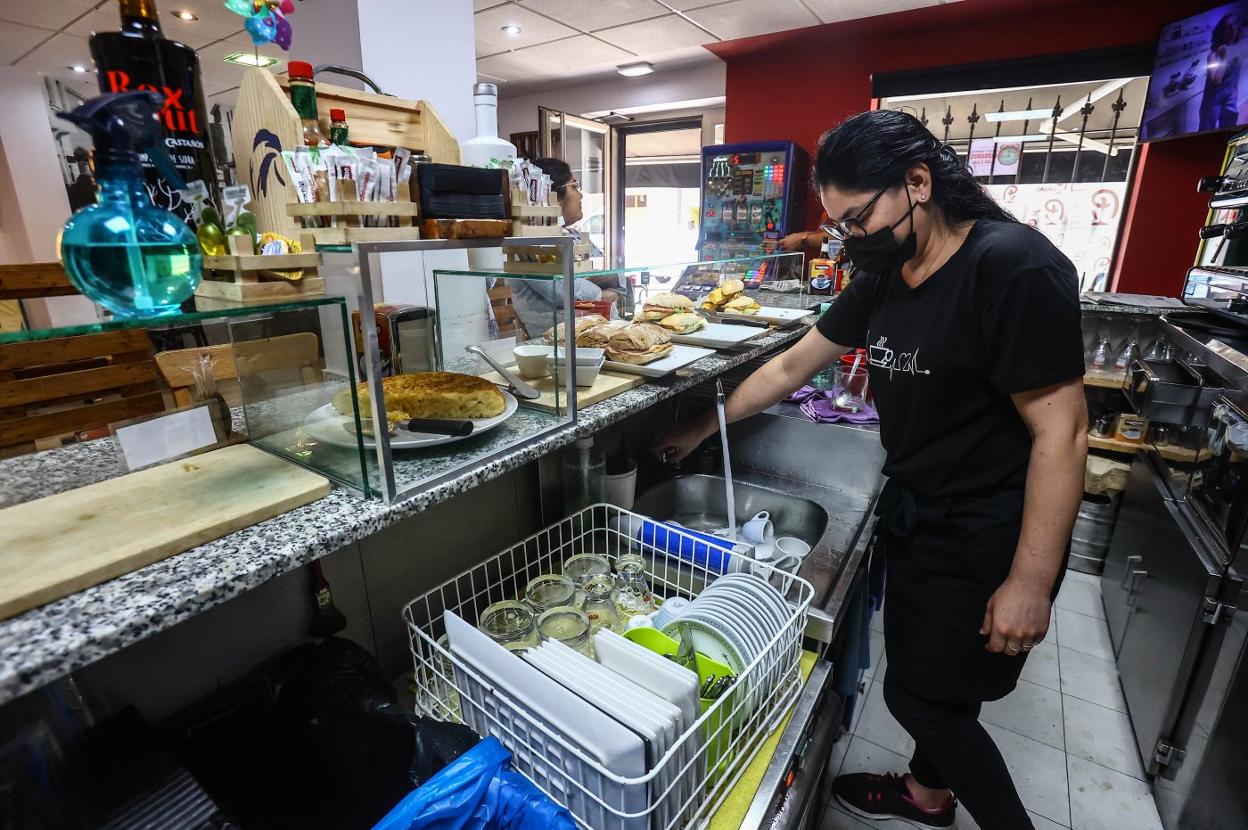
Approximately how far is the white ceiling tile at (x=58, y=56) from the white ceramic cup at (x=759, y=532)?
5.65 m

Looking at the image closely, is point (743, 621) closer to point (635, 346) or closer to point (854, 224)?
point (635, 346)

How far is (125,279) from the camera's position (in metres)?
0.50

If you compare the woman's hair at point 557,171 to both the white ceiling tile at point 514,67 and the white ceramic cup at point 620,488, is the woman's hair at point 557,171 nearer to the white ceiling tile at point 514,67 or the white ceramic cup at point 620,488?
the white ceramic cup at point 620,488

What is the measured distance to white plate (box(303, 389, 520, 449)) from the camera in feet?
2.41

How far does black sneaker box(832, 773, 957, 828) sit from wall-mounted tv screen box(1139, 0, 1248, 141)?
11.5 ft

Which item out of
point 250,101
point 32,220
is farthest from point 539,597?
point 32,220

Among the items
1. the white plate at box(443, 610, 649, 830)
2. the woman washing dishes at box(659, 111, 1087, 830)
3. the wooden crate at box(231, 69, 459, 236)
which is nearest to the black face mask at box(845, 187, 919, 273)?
the woman washing dishes at box(659, 111, 1087, 830)

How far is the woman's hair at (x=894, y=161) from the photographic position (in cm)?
112

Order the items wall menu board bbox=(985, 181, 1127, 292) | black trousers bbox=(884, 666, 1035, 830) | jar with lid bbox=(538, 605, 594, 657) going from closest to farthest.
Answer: jar with lid bbox=(538, 605, 594, 657) → black trousers bbox=(884, 666, 1035, 830) → wall menu board bbox=(985, 181, 1127, 292)

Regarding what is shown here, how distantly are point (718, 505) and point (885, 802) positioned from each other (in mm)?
936

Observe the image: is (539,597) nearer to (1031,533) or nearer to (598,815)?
(598,815)

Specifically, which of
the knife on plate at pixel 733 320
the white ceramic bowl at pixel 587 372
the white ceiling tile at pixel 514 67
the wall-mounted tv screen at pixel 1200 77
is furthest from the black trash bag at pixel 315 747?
the white ceiling tile at pixel 514 67

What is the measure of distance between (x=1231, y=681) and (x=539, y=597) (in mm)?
1721

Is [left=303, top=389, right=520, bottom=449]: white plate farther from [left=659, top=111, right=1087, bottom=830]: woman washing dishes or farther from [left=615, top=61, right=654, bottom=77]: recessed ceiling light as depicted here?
[left=615, top=61, right=654, bottom=77]: recessed ceiling light
